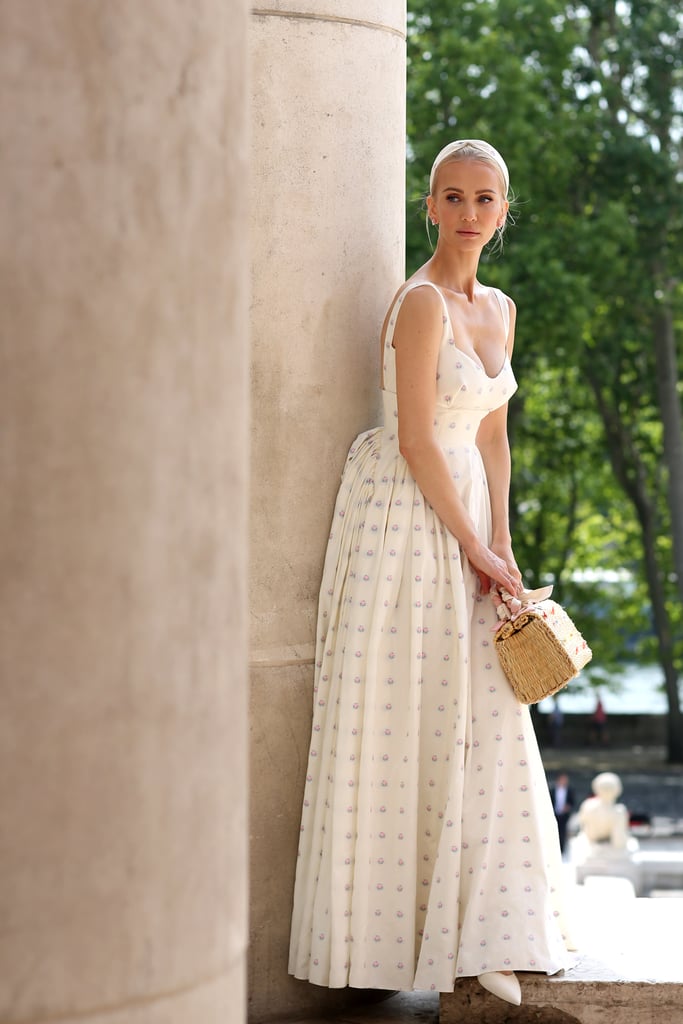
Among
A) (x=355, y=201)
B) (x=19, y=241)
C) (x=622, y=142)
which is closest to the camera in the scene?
(x=19, y=241)

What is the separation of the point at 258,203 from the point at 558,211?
63.7ft

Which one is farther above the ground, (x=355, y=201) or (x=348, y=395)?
(x=355, y=201)

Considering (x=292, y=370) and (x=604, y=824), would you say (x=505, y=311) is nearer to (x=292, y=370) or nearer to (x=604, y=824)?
(x=292, y=370)

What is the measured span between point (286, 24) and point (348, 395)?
995 millimetres

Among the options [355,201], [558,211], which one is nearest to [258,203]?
[355,201]

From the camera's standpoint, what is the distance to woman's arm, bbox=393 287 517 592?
4102mm

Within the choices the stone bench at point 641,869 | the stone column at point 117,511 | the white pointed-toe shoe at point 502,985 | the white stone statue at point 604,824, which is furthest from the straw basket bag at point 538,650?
the white stone statue at point 604,824

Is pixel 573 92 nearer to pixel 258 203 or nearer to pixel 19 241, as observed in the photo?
pixel 258 203

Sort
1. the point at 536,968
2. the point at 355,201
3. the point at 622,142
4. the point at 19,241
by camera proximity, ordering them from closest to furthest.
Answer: the point at 19,241 → the point at 536,968 → the point at 355,201 → the point at 622,142

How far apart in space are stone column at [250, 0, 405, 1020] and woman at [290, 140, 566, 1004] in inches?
3.9

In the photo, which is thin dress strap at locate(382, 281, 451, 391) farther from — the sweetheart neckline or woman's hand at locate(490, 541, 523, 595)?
woman's hand at locate(490, 541, 523, 595)

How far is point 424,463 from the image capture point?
13.5 feet

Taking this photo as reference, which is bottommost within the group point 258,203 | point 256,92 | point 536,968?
point 536,968

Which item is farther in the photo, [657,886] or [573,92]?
[573,92]
